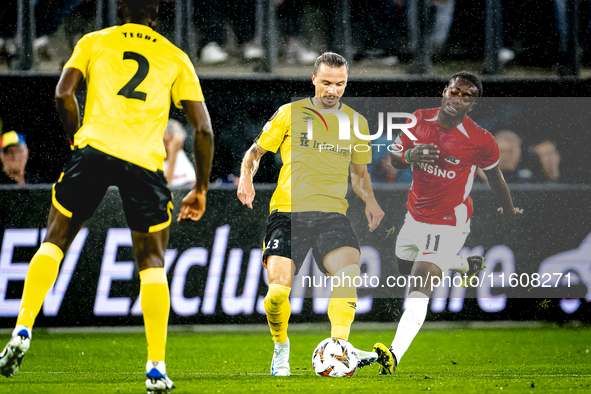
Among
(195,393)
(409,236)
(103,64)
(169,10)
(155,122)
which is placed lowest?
(195,393)

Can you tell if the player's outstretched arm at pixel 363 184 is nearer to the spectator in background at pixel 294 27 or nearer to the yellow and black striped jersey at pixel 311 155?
the yellow and black striped jersey at pixel 311 155

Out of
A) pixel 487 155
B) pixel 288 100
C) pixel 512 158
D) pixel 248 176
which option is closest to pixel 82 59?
pixel 248 176

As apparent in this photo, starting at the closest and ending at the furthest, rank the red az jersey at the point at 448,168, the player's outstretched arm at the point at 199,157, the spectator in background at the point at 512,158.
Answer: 1. the player's outstretched arm at the point at 199,157
2. the red az jersey at the point at 448,168
3. the spectator in background at the point at 512,158

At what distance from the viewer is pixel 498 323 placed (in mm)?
8945

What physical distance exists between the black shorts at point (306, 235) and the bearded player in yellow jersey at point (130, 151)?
3.67 ft

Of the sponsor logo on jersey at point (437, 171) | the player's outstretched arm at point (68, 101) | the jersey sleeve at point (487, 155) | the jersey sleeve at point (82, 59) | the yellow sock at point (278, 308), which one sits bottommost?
the yellow sock at point (278, 308)

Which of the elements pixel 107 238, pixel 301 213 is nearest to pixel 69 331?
pixel 107 238

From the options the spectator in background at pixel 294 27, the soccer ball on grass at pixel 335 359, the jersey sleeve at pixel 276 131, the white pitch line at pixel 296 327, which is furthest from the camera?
the spectator in background at pixel 294 27

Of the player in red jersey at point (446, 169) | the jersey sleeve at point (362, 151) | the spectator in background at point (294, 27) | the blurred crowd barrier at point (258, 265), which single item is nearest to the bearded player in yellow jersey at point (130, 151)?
the jersey sleeve at point (362, 151)

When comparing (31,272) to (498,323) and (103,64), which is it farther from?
(498,323)

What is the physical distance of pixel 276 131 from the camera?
5.78m

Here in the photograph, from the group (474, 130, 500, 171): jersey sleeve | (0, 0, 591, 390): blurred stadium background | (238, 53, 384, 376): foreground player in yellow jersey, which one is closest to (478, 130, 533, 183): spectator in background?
(0, 0, 591, 390): blurred stadium background

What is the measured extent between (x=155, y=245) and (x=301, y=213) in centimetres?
154

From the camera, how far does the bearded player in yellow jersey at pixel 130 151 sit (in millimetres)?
4199
